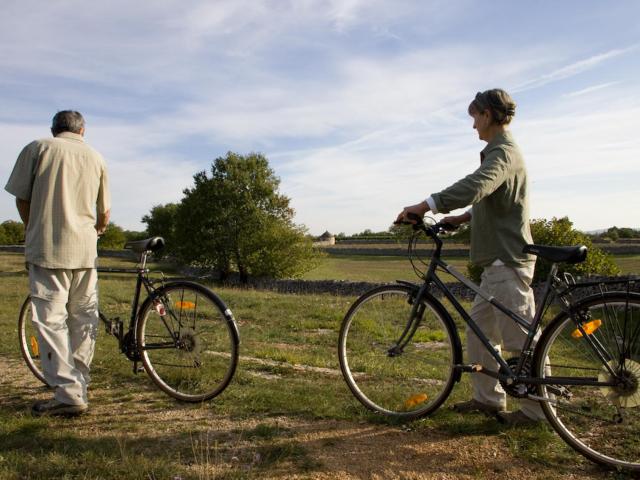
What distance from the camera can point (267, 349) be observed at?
21.7 feet

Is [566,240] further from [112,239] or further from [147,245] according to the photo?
[112,239]

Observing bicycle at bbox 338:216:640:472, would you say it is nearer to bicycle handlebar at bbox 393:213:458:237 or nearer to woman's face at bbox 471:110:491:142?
bicycle handlebar at bbox 393:213:458:237

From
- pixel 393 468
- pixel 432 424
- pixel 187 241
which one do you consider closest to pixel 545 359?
pixel 432 424

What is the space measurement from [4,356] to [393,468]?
500cm

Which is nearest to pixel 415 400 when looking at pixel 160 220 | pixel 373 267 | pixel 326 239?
pixel 373 267

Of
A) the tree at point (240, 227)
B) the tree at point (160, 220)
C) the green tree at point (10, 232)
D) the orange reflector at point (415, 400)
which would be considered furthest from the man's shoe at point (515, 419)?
the green tree at point (10, 232)

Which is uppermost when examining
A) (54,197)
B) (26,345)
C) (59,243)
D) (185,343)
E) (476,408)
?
(54,197)

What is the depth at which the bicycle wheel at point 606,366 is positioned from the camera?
315cm

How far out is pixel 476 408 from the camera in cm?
406

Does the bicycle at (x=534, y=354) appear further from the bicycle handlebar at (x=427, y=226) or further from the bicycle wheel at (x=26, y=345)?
the bicycle wheel at (x=26, y=345)

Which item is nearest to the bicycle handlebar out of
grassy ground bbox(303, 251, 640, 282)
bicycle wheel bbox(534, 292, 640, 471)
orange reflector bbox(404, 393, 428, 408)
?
bicycle wheel bbox(534, 292, 640, 471)

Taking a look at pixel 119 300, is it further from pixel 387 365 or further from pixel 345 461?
pixel 345 461

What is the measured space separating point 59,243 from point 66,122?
39.4 inches

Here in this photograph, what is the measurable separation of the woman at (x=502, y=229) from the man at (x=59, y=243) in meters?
2.54
